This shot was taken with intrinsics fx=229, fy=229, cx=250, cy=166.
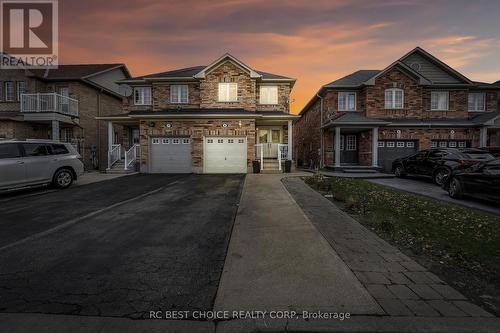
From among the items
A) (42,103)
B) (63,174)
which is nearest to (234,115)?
(63,174)

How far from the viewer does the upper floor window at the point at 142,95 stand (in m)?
18.3

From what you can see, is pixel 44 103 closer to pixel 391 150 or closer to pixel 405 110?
pixel 391 150

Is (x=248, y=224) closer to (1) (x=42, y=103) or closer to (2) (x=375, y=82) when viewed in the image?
(2) (x=375, y=82)

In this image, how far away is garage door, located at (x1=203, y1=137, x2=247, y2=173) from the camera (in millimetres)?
15781

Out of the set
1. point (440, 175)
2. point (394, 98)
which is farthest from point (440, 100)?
point (440, 175)

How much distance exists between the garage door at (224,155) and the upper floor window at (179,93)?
4.37 meters

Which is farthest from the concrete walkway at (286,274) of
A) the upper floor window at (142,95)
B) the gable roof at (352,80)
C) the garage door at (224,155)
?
the upper floor window at (142,95)

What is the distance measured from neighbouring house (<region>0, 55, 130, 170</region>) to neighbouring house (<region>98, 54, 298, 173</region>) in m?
3.85

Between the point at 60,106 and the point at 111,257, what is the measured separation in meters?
19.5

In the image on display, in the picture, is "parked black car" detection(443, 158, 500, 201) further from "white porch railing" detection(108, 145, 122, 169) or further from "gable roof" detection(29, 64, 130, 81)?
"gable roof" detection(29, 64, 130, 81)

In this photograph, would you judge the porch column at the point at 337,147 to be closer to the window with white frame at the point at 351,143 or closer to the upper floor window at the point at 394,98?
the window with white frame at the point at 351,143

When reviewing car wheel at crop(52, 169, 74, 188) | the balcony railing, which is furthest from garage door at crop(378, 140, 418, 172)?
the balcony railing

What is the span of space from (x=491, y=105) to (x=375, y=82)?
10798 mm

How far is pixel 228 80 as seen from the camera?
16.9 m
